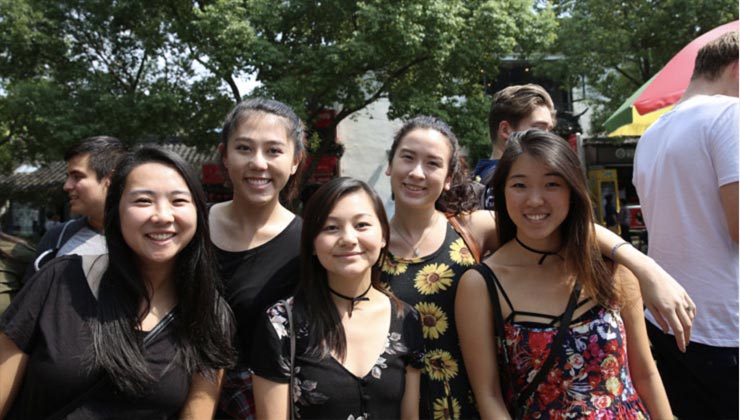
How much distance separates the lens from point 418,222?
248cm

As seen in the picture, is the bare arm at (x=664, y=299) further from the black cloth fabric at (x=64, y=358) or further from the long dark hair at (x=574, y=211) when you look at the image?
the black cloth fabric at (x=64, y=358)

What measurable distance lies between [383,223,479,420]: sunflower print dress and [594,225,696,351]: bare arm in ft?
2.17

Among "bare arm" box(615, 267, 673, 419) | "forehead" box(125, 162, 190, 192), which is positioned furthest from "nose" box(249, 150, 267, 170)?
"bare arm" box(615, 267, 673, 419)

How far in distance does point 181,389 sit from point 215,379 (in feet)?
0.47

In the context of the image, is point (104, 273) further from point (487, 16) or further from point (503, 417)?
point (487, 16)

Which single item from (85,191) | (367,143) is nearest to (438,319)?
(85,191)

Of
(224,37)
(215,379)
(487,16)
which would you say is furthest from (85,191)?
(487,16)

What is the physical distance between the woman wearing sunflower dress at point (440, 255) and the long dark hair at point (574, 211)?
13 centimetres

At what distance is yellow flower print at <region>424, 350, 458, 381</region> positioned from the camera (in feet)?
7.25

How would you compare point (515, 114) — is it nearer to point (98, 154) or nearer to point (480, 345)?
point (480, 345)

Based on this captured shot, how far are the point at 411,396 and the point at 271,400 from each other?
55 cm

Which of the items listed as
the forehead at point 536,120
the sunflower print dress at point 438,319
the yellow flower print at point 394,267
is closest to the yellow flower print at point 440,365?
the sunflower print dress at point 438,319

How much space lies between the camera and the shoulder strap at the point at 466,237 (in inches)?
96.3

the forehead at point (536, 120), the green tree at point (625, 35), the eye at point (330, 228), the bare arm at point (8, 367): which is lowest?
the bare arm at point (8, 367)
